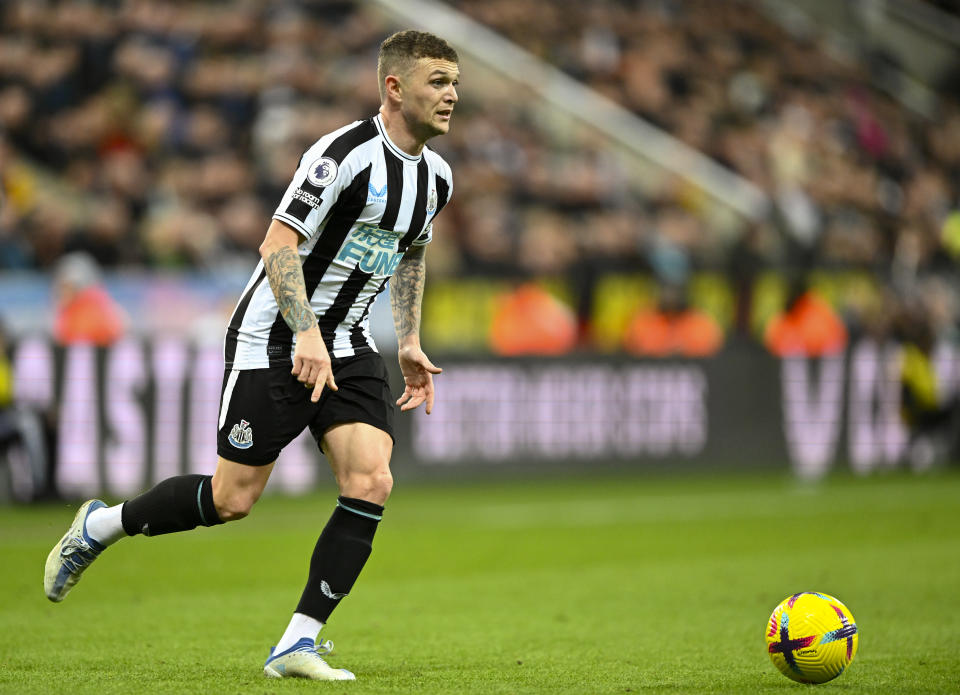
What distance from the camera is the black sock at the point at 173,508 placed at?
18.0ft

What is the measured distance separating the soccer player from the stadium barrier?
24.0 feet

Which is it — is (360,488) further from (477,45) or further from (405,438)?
(477,45)

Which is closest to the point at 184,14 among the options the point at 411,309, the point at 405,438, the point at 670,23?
the point at 405,438

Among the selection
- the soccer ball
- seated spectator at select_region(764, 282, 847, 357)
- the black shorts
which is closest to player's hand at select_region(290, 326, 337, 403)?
the black shorts

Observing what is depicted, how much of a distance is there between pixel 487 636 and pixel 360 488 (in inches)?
62.3

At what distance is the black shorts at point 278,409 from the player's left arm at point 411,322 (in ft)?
1.47

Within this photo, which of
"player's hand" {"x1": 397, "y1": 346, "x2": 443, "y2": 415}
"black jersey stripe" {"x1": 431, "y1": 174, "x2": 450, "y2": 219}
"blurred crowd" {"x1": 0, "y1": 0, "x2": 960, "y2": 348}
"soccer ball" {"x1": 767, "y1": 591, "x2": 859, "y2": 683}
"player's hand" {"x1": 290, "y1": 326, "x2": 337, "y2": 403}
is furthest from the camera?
"blurred crowd" {"x1": 0, "y1": 0, "x2": 960, "y2": 348}

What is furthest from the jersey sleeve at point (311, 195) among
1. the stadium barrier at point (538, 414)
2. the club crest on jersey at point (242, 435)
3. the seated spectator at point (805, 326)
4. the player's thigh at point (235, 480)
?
the seated spectator at point (805, 326)

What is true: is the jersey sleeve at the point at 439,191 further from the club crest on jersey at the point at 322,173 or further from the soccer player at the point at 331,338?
the club crest on jersey at the point at 322,173

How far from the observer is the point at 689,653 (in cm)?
612

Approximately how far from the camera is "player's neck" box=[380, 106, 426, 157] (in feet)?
18.1

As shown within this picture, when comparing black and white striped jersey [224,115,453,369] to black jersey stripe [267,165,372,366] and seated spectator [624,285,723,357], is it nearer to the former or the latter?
black jersey stripe [267,165,372,366]

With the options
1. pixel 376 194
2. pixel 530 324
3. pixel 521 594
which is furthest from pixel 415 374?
pixel 530 324

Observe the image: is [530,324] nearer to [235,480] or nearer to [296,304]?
[235,480]
